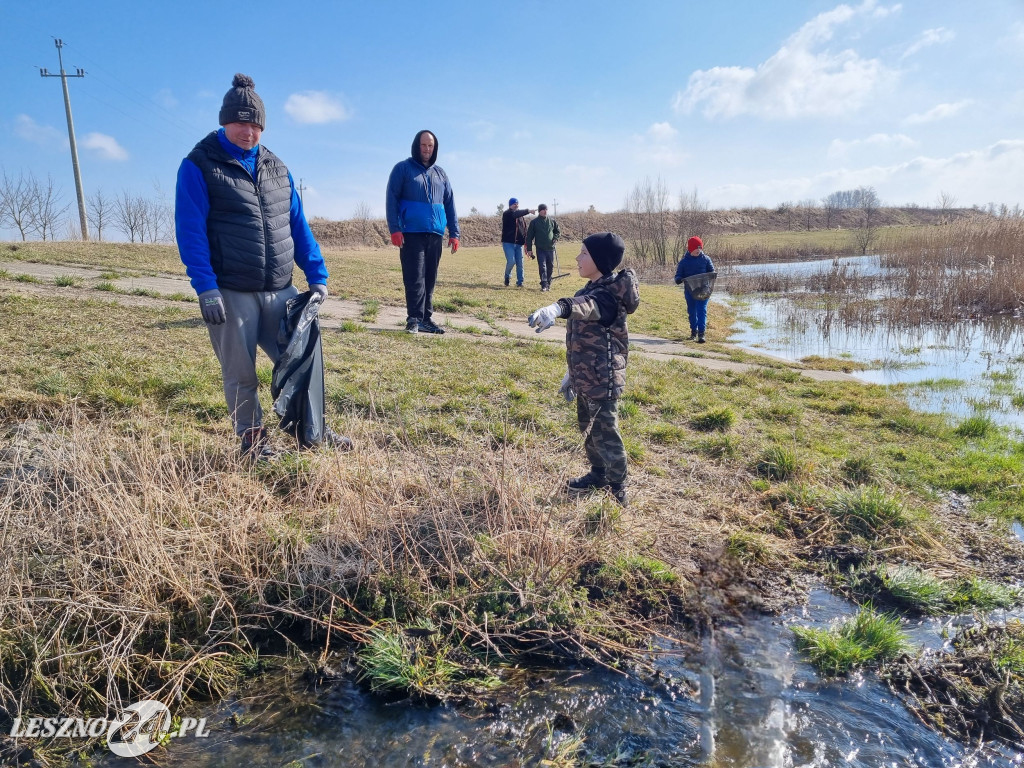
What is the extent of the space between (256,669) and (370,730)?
677 millimetres

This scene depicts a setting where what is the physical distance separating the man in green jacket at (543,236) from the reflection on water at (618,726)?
12.2 meters

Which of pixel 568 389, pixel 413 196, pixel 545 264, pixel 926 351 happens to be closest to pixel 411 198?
pixel 413 196

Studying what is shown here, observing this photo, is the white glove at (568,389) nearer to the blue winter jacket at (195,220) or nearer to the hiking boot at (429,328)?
the blue winter jacket at (195,220)

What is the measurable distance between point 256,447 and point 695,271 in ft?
28.0

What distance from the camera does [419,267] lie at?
788 cm

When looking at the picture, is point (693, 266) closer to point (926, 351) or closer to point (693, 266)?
point (693, 266)

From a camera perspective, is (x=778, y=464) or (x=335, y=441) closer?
(x=335, y=441)

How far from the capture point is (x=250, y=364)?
Result: 3.96 meters

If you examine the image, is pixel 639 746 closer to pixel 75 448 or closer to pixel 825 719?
pixel 825 719

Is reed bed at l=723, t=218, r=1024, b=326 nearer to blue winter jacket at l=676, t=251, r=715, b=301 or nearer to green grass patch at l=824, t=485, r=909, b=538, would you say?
blue winter jacket at l=676, t=251, r=715, b=301

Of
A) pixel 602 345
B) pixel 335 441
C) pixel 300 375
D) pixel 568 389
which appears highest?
pixel 602 345

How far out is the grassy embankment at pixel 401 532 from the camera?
2.78 meters

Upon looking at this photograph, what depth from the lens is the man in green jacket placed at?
46.9 feet

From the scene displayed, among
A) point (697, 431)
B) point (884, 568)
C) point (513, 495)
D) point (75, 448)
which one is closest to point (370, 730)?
point (513, 495)
